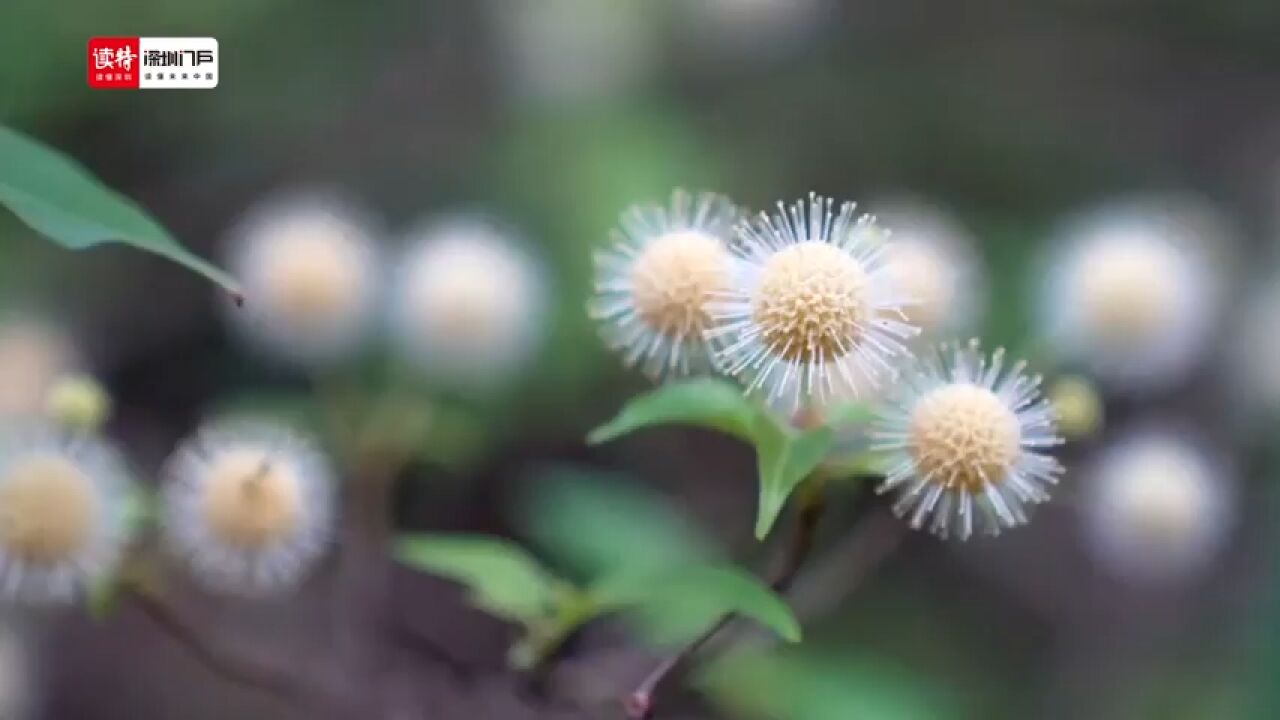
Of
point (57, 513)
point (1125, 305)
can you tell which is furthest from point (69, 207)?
point (1125, 305)

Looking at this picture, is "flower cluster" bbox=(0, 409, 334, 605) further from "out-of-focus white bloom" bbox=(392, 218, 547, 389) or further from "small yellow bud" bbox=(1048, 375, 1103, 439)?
"small yellow bud" bbox=(1048, 375, 1103, 439)


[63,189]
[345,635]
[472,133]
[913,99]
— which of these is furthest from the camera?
[913,99]

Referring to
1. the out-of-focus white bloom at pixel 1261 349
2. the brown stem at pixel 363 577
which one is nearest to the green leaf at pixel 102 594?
the brown stem at pixel 363 577

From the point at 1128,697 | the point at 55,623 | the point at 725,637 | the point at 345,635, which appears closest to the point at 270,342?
the point at 345,635

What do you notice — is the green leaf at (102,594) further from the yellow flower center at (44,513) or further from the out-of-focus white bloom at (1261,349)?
the out-of-focus white bloom at (1261,349)

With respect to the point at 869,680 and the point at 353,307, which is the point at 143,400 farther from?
the point at 869,680

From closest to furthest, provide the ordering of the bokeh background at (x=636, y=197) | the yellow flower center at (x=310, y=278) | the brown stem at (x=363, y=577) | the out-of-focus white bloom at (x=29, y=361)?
1. the brown stem at (x=363, y=577)
2. the yellow flower center at (x=310, y=278)
3. the out-of-focus white bloom at (x=29, y=361)
4. the bokeh background at (x=636, y=197)

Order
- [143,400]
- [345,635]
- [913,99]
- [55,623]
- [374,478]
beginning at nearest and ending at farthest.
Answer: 1. [345,635]
2. [374,478]
3. [55,623]
4. [143,400]
5. [913,99]
